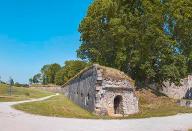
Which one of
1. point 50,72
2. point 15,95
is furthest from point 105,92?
point 50,72

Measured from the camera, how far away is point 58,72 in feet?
387

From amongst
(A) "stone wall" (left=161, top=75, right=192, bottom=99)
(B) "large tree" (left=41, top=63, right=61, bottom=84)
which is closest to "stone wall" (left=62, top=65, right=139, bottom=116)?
(A) "stone wall" (left=161, top=75, right=192, bottom=99)

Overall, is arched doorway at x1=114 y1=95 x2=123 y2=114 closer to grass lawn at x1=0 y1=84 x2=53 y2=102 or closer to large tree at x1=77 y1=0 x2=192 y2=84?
large tree at x1=77 y1=0 x2=192 y2=84

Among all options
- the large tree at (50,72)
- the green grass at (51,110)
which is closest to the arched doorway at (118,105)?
the green grass at (51,110)

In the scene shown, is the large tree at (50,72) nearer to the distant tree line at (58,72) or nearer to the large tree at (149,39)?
the distant tree line at (58,72)

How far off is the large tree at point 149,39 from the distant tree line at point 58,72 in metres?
51.0

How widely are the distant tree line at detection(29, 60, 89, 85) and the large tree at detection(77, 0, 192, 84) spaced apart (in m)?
51.0

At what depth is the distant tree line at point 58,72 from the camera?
98.3 metres


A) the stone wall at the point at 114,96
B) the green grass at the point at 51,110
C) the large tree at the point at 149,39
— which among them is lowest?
the green grass at the point at 51,110

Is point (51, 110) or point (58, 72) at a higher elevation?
point (58, 72)

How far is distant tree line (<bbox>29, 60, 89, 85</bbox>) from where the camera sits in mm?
98350

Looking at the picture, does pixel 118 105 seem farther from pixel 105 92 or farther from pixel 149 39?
pixel 149 39

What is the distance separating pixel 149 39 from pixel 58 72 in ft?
266

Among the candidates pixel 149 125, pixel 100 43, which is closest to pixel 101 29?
pixel 100 43
